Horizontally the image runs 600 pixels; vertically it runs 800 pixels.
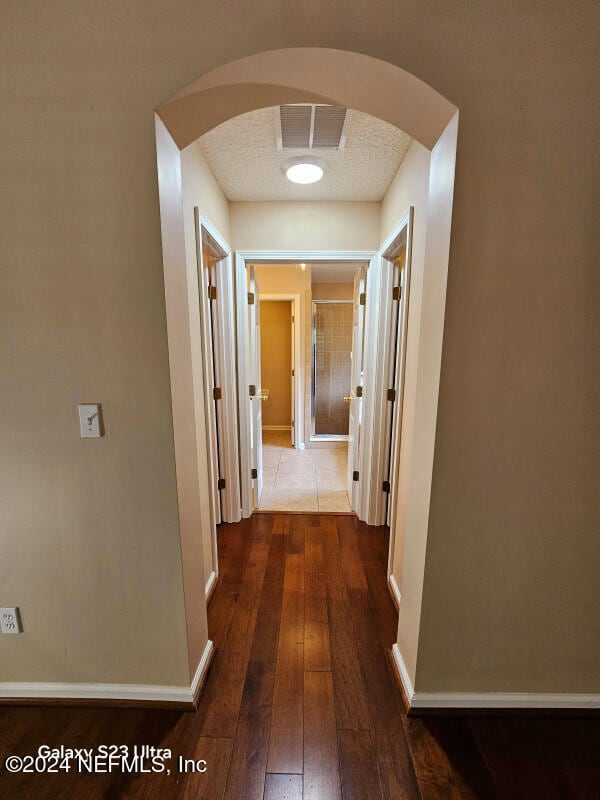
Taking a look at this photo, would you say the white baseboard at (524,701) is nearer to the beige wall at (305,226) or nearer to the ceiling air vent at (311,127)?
the ceiling air vent at (311,127)

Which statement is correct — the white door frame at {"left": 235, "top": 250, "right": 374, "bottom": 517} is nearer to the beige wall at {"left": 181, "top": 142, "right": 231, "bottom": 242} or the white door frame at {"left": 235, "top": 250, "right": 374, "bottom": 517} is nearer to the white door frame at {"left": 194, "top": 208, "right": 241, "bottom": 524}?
the white door frame at {"left": 194, "top": 208, "right": 241, "bottom": 524}

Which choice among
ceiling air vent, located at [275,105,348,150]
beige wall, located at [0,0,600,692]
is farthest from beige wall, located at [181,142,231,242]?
beige wall, located at [0,0,600,692]

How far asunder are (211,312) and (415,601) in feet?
6.58

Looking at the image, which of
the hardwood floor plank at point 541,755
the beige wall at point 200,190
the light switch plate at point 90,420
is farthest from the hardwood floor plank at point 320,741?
the beige wall at point 200,190

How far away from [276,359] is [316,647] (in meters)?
4.27

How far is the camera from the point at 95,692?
4.31 ft

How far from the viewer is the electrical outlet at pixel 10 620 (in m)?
1.26

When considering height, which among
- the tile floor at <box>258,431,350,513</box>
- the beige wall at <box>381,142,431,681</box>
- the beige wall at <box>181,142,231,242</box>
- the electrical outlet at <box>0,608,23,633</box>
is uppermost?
the beige wall at <box>181,142,231,242</box>

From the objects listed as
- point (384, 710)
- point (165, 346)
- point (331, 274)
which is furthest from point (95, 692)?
point (331, 274)

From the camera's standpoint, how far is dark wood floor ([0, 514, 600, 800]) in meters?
1.07

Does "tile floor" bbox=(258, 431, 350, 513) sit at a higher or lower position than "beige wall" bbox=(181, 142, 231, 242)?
lower

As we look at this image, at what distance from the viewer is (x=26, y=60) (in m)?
0.96

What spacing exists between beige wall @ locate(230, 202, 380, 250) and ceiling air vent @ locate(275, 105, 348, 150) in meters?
0.64

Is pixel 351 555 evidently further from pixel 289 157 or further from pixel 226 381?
pixel 289 157
